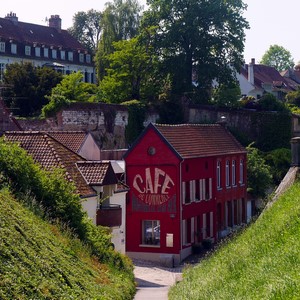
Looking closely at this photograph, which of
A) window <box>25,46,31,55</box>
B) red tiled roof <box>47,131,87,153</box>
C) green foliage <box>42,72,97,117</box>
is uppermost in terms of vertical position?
window <box>25,46,31,55</box>

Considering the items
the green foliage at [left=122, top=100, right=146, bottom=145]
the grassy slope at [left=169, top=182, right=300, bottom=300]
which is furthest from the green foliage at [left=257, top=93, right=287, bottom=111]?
the grassy slope at [left=169, top=182, right=300, bottom=300]

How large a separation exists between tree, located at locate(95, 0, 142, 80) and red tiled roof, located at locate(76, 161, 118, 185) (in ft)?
147

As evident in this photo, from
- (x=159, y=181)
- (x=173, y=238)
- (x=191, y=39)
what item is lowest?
(x=173, y=238)

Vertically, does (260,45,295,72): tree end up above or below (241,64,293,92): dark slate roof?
above

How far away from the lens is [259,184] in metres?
48.6

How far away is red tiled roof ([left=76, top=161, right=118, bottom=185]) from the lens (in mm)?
27766

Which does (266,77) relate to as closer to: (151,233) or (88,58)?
(88,58)

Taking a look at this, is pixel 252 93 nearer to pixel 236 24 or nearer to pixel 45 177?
pixel 236 24

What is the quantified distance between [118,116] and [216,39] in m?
9.52

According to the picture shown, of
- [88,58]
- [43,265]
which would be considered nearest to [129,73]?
[88,58]

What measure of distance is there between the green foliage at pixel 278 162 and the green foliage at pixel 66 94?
12.8 metres

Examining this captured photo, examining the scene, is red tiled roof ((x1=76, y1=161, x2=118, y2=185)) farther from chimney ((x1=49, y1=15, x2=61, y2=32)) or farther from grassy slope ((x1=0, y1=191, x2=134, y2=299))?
chimney ((x1=49, y1=15, x2=61, y2=32))

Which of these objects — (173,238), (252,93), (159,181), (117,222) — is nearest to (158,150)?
(159,181)

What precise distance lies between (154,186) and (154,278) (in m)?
6.87
